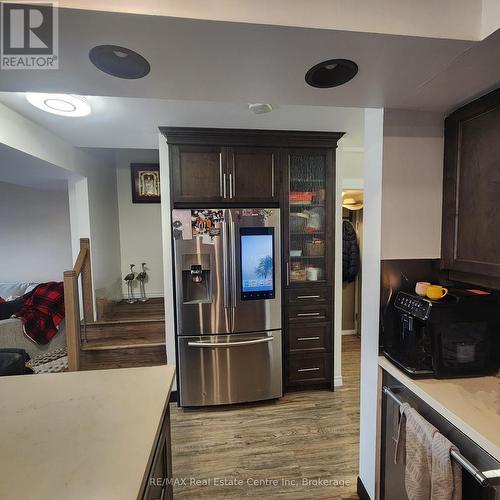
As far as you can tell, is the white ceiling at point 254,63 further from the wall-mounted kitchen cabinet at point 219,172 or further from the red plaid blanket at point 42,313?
the red plaid blanket at point 42,313

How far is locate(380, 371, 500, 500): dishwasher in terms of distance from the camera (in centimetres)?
88

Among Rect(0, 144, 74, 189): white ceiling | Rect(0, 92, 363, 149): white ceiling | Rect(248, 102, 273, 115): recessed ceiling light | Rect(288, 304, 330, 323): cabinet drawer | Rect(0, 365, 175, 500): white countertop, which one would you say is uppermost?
Rect(0, 92, 363, 149): white ceiling

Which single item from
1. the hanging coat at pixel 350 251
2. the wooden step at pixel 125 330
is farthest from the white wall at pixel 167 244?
the hanging coat at pixel 350 251

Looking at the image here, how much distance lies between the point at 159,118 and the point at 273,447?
2542mm

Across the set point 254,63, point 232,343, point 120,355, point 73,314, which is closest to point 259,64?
point 254,63

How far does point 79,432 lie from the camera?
889 mm

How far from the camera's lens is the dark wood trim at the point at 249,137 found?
2291mm

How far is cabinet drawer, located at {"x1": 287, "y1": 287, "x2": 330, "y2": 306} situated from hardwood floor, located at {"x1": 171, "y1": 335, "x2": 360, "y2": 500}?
2.92ft

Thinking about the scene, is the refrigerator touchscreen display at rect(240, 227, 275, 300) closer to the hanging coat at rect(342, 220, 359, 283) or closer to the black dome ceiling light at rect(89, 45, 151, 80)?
the black dome ceiling light at rect(89, 45, 151, 80)

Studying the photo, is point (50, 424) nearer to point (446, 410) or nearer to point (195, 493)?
point (195, 493)

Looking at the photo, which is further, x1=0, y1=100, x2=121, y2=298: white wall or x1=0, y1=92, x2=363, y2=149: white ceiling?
x1=0, y1=100, x2=121, y2=298: white wall

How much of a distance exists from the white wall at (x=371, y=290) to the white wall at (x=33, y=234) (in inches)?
168

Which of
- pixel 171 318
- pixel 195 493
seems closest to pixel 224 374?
pixel 171 318

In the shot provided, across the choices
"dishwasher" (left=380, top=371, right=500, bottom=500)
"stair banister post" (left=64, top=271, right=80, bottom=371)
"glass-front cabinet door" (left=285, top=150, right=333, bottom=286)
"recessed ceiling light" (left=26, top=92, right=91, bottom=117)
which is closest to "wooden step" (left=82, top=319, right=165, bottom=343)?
"stair banister post" (left=64, top=271, right=80, bottom=371)
